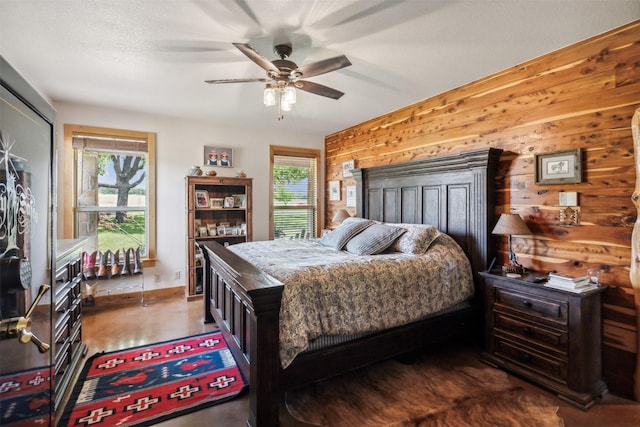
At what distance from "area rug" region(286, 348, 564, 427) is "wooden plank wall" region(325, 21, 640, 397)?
76cm

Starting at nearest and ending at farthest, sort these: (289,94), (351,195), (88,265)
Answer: (289,94) < (88,265) < (351,195)

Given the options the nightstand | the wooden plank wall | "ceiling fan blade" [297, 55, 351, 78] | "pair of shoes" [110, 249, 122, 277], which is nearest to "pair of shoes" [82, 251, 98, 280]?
"pair of shoes" [110, 249, 122, 277]

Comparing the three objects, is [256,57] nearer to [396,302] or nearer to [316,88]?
[316,88]

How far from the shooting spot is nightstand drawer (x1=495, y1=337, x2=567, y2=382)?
7.01 feet

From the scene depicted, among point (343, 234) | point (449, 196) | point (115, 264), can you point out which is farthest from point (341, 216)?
point (115, 264)

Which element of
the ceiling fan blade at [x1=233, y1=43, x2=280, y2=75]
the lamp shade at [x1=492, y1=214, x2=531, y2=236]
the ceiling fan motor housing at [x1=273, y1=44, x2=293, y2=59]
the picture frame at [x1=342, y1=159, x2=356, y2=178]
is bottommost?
the lamp shade at [x1=492, y1=214, x2=531, y2=236]

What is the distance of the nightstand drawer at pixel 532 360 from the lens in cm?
214

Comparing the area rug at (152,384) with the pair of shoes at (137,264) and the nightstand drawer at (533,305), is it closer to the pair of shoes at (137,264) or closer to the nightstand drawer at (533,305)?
the pair of shoes at (137,264)

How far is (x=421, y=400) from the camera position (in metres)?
2.06

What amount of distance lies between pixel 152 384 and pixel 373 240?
2.13 m

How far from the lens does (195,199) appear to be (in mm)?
4223

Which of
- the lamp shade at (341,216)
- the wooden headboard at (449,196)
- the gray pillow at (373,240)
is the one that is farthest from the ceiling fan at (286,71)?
the lamp shade at (341,216)

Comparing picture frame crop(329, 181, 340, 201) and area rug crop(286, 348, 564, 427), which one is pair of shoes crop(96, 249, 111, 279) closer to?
area rug crop(286, 348, 564, 427)

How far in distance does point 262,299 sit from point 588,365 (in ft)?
7.30
